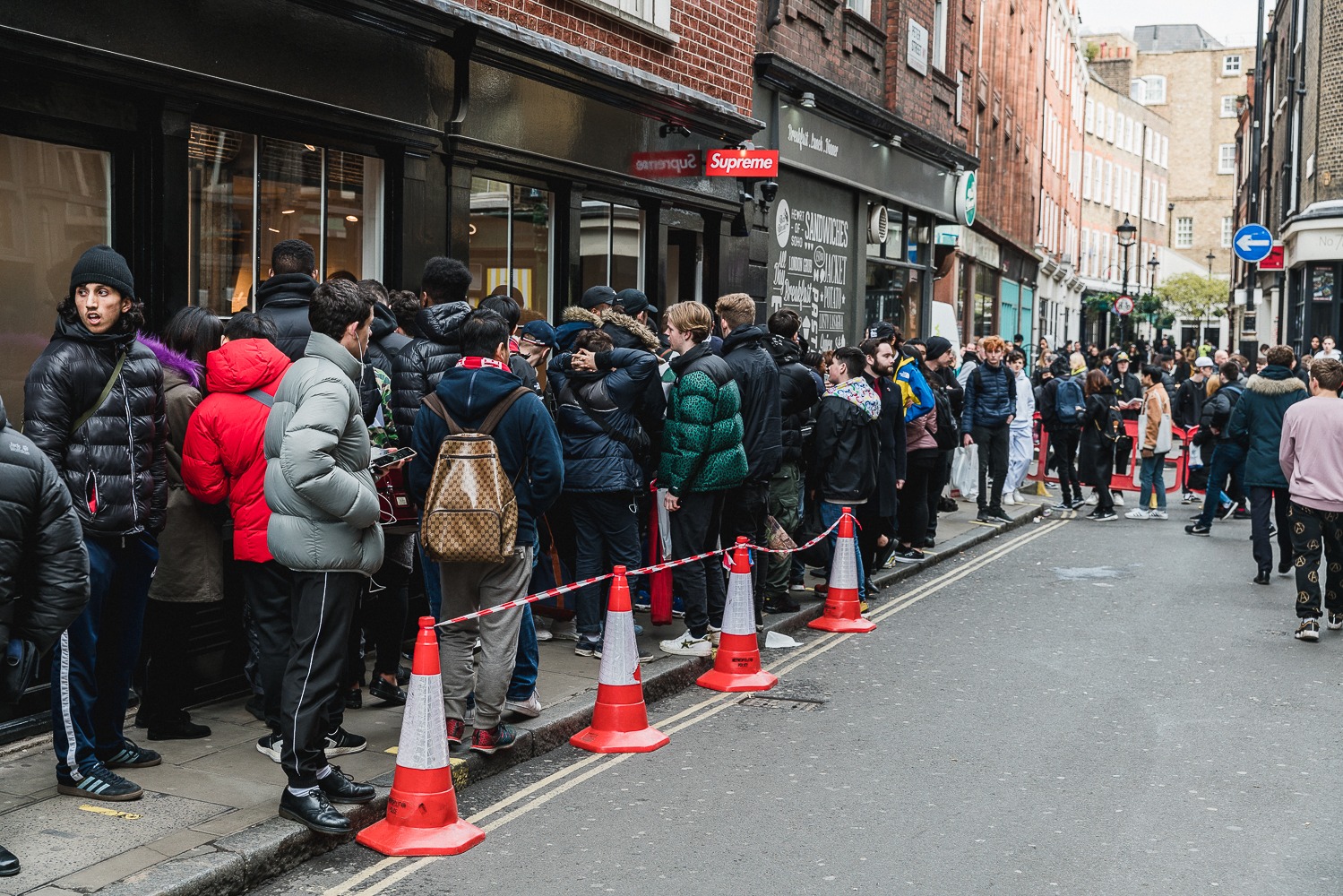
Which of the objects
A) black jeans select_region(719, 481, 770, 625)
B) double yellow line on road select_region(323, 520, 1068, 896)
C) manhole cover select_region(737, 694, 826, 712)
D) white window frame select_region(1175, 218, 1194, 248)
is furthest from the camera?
white window frame select_region(1175, 218, 1194, 248)

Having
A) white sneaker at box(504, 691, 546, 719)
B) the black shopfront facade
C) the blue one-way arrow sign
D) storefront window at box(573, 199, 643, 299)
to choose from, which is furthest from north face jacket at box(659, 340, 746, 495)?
the blue one-way arrow sign

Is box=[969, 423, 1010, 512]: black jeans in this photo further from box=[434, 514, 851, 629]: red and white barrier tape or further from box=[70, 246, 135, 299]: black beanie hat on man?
box=[70, 246, 135, 299]: black beanie hat on man

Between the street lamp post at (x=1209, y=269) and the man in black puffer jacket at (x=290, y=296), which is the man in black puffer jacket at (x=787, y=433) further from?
the street lamp post at (x=1209, y=269)

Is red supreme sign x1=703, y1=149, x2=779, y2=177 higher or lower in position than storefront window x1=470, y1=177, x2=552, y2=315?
higher

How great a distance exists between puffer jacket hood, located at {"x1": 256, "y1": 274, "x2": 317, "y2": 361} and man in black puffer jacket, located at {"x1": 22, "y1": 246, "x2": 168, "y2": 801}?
3.24 feet

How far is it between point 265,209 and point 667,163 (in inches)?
219

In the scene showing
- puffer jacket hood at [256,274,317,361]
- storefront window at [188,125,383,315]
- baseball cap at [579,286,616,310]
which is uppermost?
storefront window at [188,125,383,315]

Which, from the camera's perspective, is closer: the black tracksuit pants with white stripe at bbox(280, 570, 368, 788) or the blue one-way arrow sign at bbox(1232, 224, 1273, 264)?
the black tracksuit pants with white stripe at bbox(280, 570, 368, 788)

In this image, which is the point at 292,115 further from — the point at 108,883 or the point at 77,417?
the point at 108,883

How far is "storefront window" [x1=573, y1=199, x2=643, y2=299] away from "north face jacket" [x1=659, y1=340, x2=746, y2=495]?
4178 millimetres

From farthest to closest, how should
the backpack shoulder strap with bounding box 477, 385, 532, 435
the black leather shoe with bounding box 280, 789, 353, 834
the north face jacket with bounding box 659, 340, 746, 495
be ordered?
the north face jacket with bounding box 659, 340, 746, 495 < the backpack shoulder strap with bounding box 477, 385, 532, 435 < the black leather shoe with bounding box 280, 789, 353, 834

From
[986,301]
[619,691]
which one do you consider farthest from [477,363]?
[986,301]

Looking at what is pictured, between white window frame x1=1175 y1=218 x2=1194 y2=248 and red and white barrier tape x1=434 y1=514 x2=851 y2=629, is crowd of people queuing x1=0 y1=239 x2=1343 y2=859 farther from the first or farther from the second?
white window frame x1=1175 y1=218 x2=1194 y2=248

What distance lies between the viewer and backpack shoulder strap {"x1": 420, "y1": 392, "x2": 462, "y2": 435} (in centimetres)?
588
